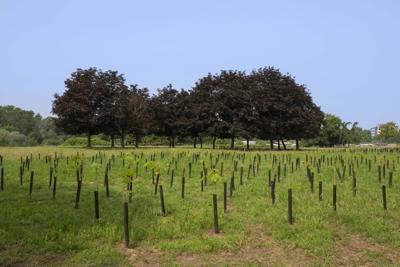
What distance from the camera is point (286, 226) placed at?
8078 millimetres

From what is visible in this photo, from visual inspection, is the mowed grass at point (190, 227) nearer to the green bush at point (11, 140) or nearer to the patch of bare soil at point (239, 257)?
the patch of bare soil at point (239, 257)

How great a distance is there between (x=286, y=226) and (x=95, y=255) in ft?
12.3

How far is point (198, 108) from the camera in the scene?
44.2 meters

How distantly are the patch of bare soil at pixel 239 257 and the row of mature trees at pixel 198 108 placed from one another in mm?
34384

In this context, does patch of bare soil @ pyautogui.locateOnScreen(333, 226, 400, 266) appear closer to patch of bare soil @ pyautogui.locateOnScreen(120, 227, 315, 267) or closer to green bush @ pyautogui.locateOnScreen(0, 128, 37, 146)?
patch of bare soil @ pyautogui.locateOnScreen(120, 227, 315, 267)

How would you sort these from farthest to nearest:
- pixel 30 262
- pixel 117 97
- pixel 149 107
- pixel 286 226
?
pixel 149 107 → pixel 117 97 → pixel 286 226 → pixel 30 262

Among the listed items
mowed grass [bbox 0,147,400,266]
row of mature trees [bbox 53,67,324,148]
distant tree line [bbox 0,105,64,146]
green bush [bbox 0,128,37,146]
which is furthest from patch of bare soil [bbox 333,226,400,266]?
distant tree line [bbox 0,105,64,146]

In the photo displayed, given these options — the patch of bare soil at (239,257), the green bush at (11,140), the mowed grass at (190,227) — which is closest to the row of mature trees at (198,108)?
the green bush at (11,140)

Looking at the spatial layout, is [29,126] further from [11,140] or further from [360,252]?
[360,252]

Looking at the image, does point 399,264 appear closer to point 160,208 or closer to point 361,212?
point 361,212

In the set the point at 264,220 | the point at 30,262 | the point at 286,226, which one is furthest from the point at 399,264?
the point at 30,262

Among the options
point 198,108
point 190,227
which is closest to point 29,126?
point 198,108

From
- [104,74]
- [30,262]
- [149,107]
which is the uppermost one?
[104,74]

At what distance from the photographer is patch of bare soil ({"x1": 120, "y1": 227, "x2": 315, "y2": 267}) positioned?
21.0 feet
